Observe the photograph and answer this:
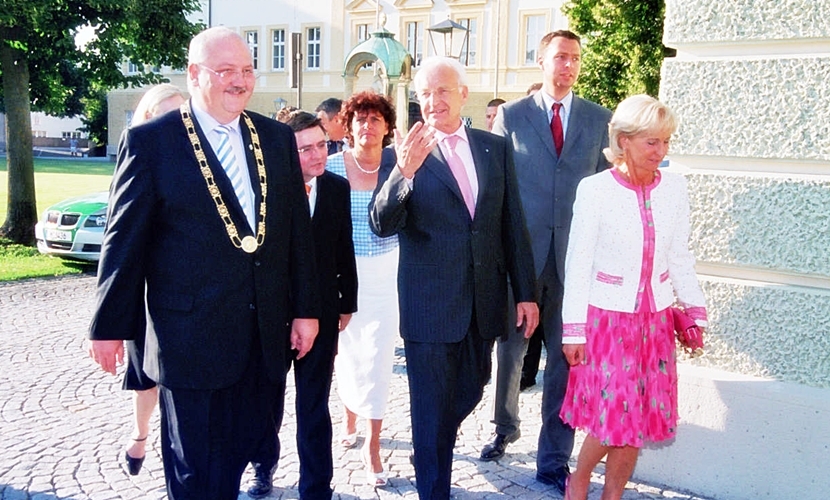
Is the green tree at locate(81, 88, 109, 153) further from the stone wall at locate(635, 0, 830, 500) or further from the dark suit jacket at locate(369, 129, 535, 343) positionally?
the stone wall at locate(635, 0, 830, 500)

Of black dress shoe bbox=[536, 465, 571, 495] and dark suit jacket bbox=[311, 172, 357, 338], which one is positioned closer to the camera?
dark suit jacket bbox=[311, 172, 357, 338]

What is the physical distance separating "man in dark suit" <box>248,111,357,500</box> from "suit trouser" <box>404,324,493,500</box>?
469mm

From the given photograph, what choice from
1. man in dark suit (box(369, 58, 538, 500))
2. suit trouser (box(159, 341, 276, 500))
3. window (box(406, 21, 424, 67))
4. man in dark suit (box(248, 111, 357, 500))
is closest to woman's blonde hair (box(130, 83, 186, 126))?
man in dark suit (box(248, 111, 357, 500))

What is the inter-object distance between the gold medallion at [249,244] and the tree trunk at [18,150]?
12.0 meters

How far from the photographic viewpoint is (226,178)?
10.6 ft

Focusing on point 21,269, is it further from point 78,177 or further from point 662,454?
point 78,177

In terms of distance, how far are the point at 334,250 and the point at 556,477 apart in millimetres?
1713

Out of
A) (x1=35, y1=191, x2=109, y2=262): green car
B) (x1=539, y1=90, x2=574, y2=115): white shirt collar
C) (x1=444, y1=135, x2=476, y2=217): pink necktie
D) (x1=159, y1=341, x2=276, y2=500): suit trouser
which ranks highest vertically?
(x1=539, y1=90, x2=574, y2=115): white shirt collar

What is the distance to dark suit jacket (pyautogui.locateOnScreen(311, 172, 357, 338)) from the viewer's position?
4.17m

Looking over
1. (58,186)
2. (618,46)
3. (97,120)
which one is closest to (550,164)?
(618,46)

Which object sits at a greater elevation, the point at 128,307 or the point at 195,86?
the point at 195,86

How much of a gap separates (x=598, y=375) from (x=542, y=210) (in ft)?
3.92

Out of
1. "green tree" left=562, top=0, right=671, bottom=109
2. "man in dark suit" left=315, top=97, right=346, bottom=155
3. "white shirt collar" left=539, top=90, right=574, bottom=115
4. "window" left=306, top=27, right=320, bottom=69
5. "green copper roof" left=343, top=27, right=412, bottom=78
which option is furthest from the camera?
"window" left=306, top=27, right=320, bottom=69

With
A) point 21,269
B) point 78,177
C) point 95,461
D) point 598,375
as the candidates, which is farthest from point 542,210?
point 78,177
